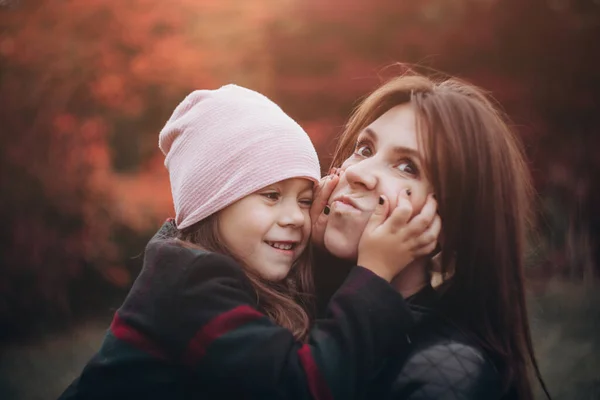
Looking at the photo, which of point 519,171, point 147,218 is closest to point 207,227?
point 519,171

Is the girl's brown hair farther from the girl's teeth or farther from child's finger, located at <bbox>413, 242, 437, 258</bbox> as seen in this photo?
child's finger, located at <bbox>413, 242, 437, 258</bbox>

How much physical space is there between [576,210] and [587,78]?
0.75 m

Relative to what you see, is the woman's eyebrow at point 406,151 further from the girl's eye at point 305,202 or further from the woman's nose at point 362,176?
the girl's eye at point 305,202

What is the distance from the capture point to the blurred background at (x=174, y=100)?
3.66 meters

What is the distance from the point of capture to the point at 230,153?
1437 mm

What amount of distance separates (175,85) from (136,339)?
2.75 meters

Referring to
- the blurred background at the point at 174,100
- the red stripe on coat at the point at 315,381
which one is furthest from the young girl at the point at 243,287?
the blurred background at the point at 174,100

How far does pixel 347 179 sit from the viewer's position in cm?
137

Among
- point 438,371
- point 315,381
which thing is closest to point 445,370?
point 438,371

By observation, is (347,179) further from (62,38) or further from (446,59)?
(62,38)

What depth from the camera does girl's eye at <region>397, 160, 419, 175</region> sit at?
52.8 inches

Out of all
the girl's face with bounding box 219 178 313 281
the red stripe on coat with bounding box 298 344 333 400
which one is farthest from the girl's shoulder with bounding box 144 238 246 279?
the red stripe on coat with bounding box 298 344 333 400

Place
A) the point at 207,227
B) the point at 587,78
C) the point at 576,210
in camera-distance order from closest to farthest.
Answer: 1. the point at 207,227
2. the point at 587,78
3. the point at 576,210

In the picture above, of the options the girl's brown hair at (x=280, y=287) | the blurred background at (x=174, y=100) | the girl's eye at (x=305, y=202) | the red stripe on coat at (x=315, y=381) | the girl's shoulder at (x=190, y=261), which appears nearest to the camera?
the red stripe on coat at (x=315, y=381)
